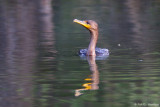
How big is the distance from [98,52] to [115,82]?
12.0 feet

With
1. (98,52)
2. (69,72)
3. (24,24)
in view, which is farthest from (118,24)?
(69,72)

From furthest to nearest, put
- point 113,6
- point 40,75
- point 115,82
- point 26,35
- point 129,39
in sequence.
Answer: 1. point 113,6
2. point 26,35
3. point 129,39
4. point 40,75
5. point 115,82

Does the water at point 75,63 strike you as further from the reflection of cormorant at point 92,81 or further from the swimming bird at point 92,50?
the swimming bird at point 92,50

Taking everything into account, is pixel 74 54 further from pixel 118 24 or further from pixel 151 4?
pixel 151 4

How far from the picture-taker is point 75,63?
428 inches

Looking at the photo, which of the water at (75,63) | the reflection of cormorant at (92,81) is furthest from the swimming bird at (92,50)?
the reflection of cormorant at (92,81)

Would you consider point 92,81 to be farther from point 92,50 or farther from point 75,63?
point 92,50

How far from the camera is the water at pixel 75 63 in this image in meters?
7.78

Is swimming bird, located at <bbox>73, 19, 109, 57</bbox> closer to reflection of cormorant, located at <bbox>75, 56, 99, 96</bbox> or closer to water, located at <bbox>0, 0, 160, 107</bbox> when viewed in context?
water, located at <bbox>0, 0, 160, 107</bbox>

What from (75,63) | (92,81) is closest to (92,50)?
(75,63)

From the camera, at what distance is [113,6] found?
25.5 meters

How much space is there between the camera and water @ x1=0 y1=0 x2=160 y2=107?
7781mm

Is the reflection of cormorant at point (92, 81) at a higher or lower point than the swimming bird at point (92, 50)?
lower

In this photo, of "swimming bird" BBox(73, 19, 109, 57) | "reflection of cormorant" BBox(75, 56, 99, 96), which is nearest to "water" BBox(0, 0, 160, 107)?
"reflection of cormorant" BBox(75, 56, 99, 96)
